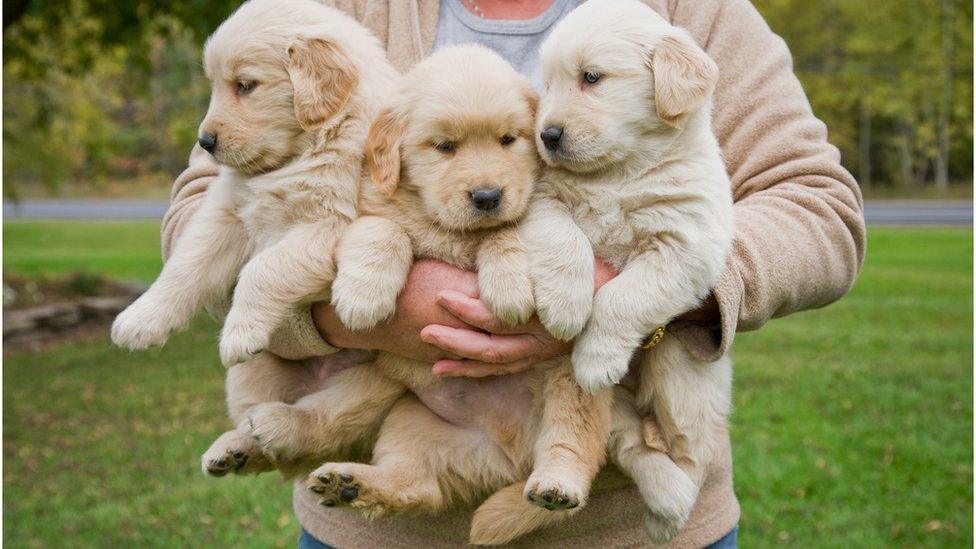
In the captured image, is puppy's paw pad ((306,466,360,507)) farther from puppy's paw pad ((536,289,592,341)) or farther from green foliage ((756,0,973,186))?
green foliage ((756,0,973,186))

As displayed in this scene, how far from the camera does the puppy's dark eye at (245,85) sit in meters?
2.52

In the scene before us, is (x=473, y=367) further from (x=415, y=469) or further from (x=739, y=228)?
(x=739, y=228)

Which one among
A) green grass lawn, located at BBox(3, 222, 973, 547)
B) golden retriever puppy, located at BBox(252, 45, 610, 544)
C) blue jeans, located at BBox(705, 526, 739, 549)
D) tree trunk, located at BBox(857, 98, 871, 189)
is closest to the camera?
golden retriever puppy, located at BBox(252, 45, 610, 544)

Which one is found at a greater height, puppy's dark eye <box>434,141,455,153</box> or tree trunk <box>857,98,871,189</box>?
puppy's dark eye <box>434,141,455,153</box>

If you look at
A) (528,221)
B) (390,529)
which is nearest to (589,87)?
(528,221)

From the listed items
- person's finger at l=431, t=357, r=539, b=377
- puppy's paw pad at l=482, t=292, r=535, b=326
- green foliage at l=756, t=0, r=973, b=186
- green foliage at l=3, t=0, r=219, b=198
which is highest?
puppy's paw pad at l=482, t=292, r=535, b=326

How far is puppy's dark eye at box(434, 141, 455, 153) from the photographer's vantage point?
2.46 m

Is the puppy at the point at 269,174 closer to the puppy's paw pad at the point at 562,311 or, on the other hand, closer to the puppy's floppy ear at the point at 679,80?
the puppy's paw pad at the point at 562,311

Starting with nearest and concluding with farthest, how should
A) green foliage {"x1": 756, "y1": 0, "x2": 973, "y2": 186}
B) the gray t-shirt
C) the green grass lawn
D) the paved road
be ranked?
1. the gray t-shirt
2. the green grass lawn
3. the paved road
4. green foliage {"x1": 756, "y1": 0, "x2": 973, "y2": 186}

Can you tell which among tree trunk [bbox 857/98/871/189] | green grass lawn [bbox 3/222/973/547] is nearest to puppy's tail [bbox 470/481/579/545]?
green grass lawn [bbox 3/222/973/547]

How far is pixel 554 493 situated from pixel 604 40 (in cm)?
106

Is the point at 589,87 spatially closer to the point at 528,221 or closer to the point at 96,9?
the point at 528,221

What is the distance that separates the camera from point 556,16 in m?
2.82

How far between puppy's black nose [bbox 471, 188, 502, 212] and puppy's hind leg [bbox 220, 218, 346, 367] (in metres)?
0.38
